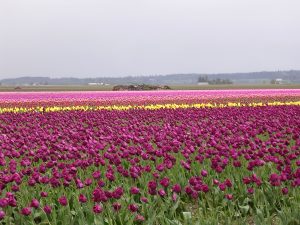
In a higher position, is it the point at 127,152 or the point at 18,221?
the point at 127,152

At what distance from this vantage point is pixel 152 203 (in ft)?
17.7

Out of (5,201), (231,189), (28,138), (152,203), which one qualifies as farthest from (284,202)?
(28,138)

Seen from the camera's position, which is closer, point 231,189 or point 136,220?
point 136,220

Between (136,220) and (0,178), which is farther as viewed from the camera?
(0,178)

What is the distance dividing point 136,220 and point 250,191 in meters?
1.42

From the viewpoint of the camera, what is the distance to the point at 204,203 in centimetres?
567

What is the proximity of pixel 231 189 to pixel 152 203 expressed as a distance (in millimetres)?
1247

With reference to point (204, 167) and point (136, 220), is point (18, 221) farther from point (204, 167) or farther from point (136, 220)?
point (204, 167)

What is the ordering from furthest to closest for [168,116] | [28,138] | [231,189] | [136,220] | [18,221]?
1. [168,116]
2. [28,138]
3. [231,189]
4. [18,221]
5. [136,220]

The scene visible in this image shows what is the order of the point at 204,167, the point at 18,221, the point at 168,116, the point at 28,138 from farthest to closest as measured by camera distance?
the point at 168,116 → the point at 28,138 → the point at 204,167 → the point at 18,221

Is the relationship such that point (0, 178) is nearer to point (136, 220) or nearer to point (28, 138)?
point (136, 220)

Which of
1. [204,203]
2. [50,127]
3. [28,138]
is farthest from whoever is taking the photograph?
[50,127]

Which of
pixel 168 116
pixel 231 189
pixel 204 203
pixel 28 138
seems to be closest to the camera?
pixel 204 203

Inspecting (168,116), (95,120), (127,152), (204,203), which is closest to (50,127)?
(95,120)
